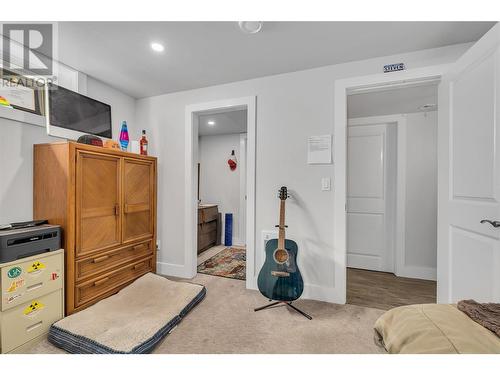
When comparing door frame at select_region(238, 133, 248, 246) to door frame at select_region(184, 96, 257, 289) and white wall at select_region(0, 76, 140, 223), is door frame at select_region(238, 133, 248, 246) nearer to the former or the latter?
door frame at select_region(184, 96, 257, 289)

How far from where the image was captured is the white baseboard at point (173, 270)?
2.68m

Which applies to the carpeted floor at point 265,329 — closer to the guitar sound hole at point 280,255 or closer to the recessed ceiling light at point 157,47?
the guitar sound hole at point 280,255

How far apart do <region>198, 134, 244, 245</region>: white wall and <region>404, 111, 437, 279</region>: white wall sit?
9.10ft

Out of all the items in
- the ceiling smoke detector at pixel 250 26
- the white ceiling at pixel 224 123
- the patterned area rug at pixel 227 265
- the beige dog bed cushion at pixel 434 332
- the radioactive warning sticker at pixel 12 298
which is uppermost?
the ceiling smoke detector at pixel 250 26

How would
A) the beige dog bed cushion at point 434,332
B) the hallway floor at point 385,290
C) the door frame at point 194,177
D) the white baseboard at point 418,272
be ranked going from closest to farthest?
1. the beige dog bed cushion at point 434,332
2. the hallway floor at point 385,290
3. the door frame at point 194,177
4. the white baseboard at point 418,272

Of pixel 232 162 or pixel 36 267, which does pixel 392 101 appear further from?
pixel 36 267

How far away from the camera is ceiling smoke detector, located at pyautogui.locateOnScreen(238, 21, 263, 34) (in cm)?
148

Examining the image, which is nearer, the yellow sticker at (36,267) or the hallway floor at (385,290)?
the yellow sticker at (36,267)

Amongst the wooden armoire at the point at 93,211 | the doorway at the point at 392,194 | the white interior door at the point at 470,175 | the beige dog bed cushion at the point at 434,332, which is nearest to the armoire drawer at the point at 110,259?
the wooden armoire at the point at 93,211

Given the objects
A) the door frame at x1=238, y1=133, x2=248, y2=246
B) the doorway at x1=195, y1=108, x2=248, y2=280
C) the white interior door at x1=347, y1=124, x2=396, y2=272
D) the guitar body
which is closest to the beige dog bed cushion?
the guitar body

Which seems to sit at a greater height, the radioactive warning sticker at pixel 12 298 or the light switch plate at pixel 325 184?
the light switch plate at pixel 325 184

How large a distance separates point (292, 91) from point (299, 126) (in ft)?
1.24

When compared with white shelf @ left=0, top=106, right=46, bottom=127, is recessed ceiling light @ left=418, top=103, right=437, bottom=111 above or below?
above
